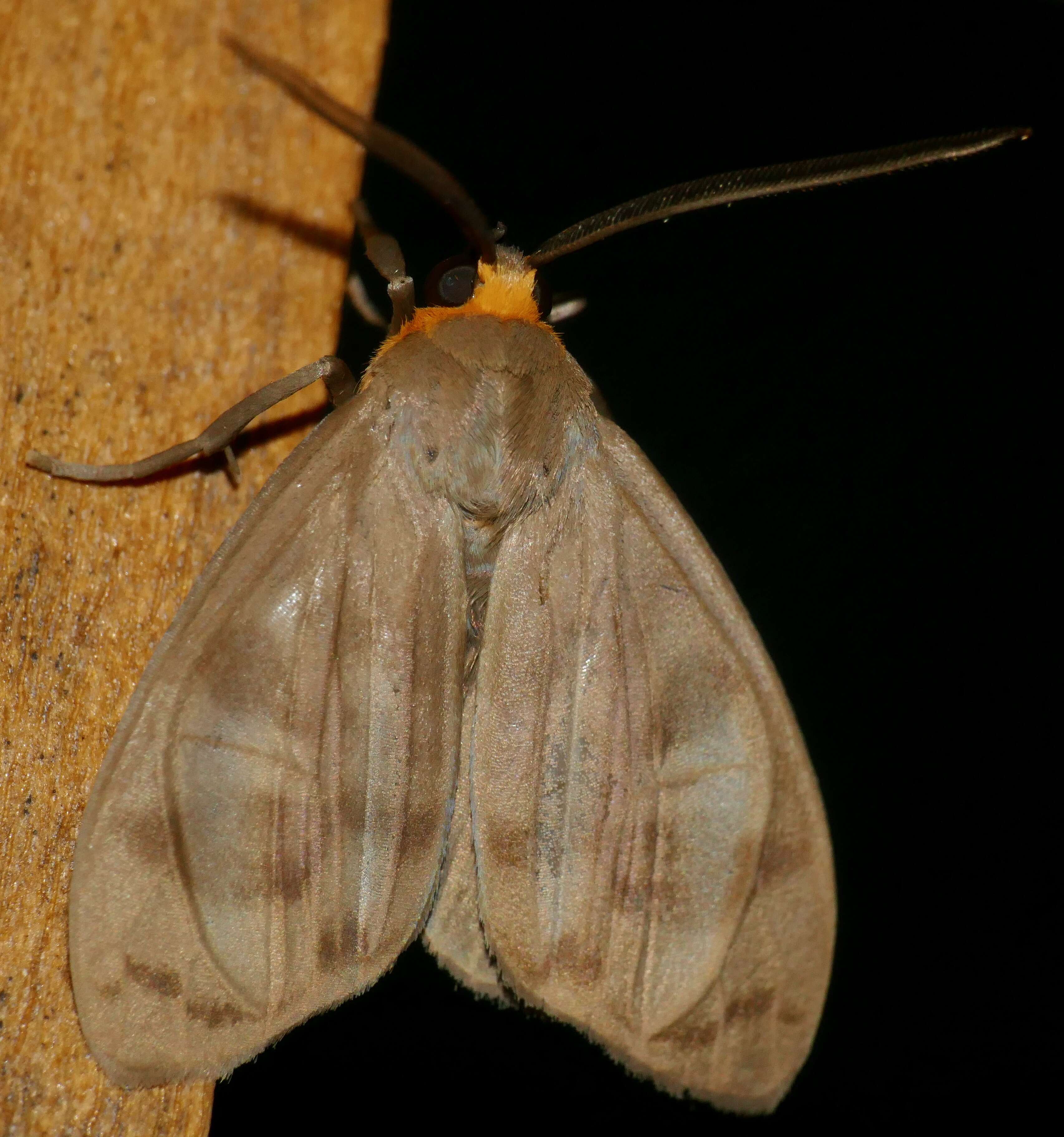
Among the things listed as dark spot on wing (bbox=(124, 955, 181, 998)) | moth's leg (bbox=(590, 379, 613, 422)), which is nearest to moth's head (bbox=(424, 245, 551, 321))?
moth's leg (bbox=(590, 379, 613, 422))

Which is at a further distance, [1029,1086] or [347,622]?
[1029,1086]

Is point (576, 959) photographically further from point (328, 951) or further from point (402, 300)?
point (402, 300)

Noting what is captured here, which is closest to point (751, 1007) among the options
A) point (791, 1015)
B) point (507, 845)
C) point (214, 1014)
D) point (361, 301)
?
point (791, 1015)

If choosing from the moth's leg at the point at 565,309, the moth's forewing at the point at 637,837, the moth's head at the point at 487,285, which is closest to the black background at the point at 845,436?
the moth's leg at the point at 565,309

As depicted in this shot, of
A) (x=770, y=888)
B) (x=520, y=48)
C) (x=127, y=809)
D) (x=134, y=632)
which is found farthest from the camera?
(x=520, y=48)

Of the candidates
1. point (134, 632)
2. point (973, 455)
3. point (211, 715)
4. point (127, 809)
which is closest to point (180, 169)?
point (134, 632)

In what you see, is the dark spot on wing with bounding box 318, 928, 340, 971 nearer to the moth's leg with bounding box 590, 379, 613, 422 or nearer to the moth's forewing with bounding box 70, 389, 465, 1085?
the moth's forewing with bounding box 70, 389, 465, 1085

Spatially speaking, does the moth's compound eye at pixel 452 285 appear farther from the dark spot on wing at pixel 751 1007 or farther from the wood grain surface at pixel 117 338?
the dark spot on wing at pixel 751 1007

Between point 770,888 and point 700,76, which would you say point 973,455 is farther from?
point 770,888
